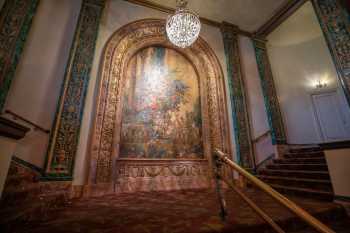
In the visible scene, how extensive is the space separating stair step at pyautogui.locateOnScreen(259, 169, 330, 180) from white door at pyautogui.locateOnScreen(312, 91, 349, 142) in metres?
3.46

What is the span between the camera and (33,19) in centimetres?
297

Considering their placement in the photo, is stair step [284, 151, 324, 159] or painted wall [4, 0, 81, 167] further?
stair step [284, 151, 324, 159]

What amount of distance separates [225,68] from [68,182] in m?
5.18

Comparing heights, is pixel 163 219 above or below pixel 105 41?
below

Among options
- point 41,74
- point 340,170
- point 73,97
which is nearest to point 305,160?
point 340,170

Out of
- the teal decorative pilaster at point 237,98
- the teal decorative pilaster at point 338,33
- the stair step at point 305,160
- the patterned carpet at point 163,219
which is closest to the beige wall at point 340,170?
the patterned carpet at point 163,219

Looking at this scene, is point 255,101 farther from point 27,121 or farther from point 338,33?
point 27,121

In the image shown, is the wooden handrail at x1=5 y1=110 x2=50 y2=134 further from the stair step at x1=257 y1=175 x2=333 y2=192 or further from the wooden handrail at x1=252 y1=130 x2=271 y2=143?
the wooden handrail at x1=252 y1=130 x2=271 y2=143

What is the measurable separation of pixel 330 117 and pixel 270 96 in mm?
2709

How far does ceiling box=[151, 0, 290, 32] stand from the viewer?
4961 mm

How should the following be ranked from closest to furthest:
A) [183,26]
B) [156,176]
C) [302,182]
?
[302,182] → [183,26] → [156,176]

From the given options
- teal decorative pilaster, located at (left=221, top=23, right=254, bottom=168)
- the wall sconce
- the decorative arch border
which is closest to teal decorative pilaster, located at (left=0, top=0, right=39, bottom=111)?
the decorative arch border

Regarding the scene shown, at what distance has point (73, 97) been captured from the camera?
329 centimetres

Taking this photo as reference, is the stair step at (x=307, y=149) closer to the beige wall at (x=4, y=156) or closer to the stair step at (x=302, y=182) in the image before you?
the stair step at (x=302, y=182)
